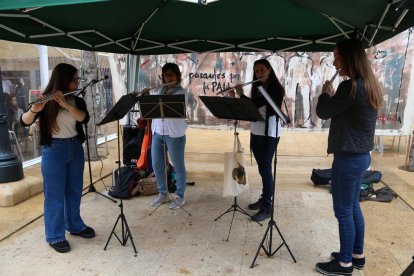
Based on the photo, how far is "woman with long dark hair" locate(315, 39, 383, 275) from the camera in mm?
2443

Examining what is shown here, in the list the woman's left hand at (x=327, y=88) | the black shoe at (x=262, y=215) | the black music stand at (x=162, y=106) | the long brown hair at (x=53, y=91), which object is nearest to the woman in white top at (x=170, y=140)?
the black music stand at (x=162, y=106)

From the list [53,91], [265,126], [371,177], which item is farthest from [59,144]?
[371,177]

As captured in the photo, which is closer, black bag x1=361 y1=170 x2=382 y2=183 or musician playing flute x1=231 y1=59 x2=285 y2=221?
musician playing flute x1=231 y1=59 x2=285 y2=221

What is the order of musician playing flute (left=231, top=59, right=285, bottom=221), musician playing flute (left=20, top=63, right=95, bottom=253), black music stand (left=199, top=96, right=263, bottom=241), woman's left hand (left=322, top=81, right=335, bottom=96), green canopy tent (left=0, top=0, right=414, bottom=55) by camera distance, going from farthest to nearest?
1. musician playing flute (left=231, top=59, right=285, bottom=221)
2. green canopy tent (left=0, top=0, right=414, bottom=55)
3. musician playing flute (left=20, top=63, right=95, bottom=253)
4. black music stand (left=199, top=96, right=263, bottom=241)
5. woman's left hand (left=322, top=81, right=335, bottom=96)

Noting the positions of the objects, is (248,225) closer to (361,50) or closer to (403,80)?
(361,50)

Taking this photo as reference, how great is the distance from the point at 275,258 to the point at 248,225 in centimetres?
72

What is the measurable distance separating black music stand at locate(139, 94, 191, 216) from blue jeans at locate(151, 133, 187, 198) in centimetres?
41

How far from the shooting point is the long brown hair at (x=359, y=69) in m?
2.43

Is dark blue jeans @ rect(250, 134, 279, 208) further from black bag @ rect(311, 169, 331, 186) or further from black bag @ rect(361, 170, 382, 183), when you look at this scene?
black bag @ rect(361, 170, 382, 183)

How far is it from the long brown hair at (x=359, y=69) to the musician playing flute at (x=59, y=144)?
7.18ft

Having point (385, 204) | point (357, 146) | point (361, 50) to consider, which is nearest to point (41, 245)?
point (357, 146)

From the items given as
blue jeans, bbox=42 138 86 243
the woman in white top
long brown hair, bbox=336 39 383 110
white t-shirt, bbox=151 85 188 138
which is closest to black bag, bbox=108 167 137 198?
the woman in white top

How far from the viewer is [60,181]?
125 inches

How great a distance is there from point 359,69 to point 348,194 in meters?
0.89
